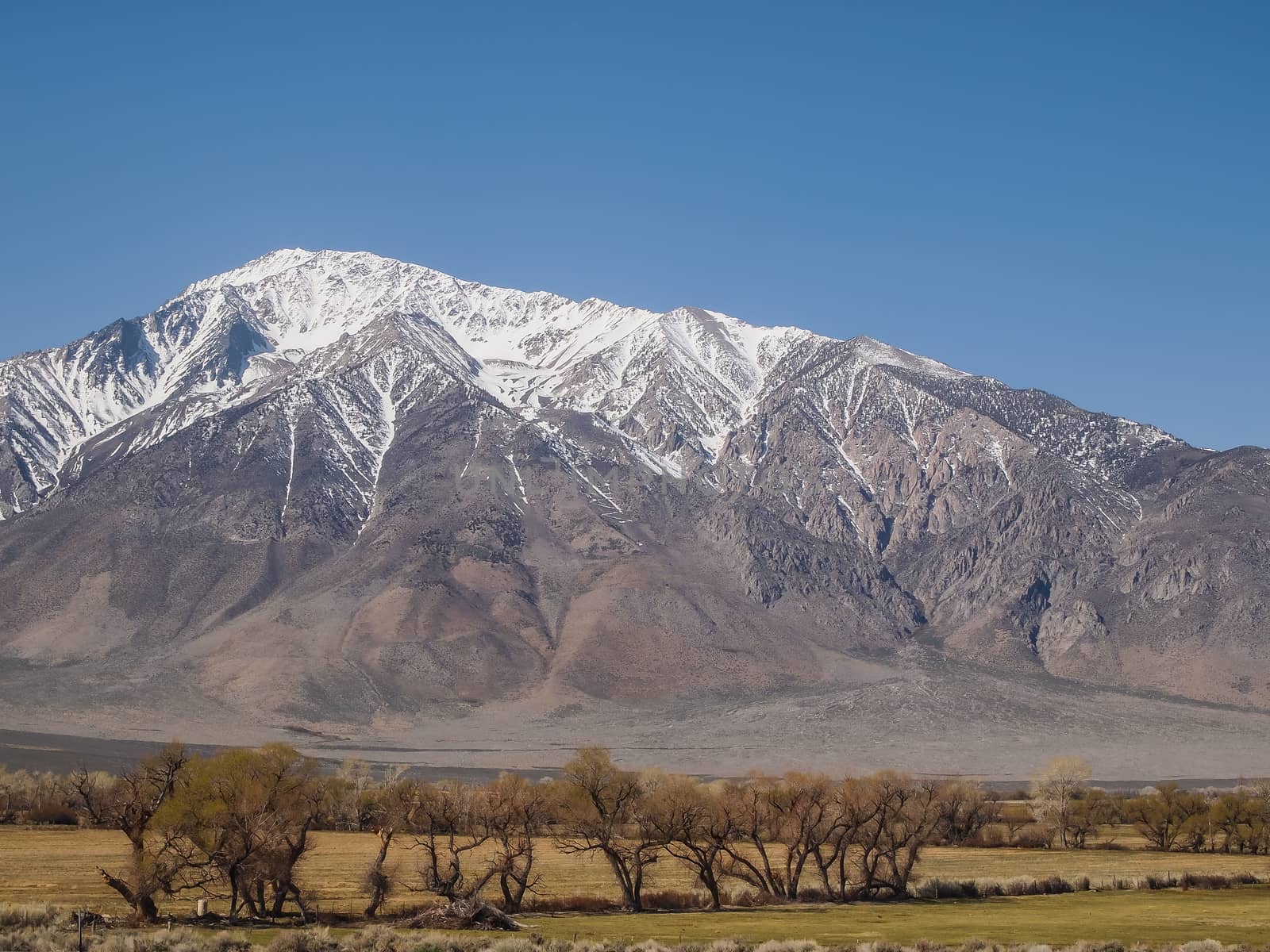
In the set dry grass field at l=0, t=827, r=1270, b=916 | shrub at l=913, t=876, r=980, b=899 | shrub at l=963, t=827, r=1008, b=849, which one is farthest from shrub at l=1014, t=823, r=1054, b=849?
shrub at l=913, t=876, r=980, b=899

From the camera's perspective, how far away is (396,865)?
72.6 metres

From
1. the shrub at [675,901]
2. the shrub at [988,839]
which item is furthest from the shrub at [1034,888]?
the shrub at [988,839]

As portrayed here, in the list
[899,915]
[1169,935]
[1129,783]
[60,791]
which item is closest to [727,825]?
[899,915]

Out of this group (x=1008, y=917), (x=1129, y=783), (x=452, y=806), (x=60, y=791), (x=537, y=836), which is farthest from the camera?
(x=1129, y=783)

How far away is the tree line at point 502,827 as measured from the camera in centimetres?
5531

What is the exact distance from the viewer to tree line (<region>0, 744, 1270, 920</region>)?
5531 centimetres

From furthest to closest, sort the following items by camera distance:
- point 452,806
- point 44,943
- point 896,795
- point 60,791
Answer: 1. point 60,791
2. point 896,795
3. point 452,806
4. point 44,943

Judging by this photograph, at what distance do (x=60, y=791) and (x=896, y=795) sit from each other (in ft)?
244

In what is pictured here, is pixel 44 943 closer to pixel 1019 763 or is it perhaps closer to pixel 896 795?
pixel 896 795

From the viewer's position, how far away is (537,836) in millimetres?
106938

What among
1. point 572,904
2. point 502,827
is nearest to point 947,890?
point 572,904

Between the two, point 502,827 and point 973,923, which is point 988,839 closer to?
point 973,923

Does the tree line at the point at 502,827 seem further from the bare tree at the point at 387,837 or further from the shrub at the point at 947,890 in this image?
the shrub at the point at 947,890

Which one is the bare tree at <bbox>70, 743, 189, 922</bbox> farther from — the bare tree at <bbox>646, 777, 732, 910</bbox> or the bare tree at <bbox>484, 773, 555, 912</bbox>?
the bare tree at <bbox>646, 777, 732, 910</bbox>
